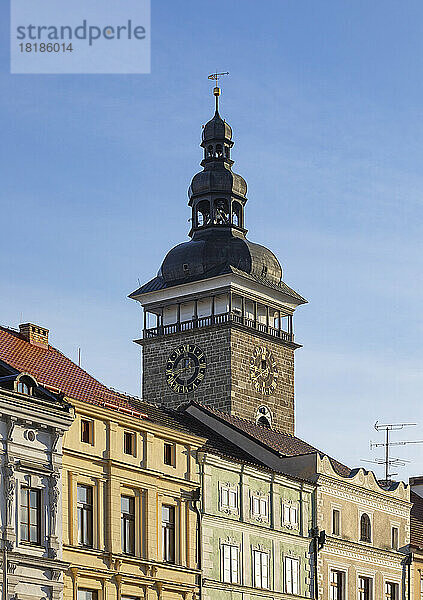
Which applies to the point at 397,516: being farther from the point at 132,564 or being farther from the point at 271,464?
the point at 132,564

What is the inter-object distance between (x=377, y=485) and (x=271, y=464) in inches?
314

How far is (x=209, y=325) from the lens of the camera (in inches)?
4257

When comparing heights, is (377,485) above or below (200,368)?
below

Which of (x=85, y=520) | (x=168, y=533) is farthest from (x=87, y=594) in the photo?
(x=168, y=533)

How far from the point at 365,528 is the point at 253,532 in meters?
12.1

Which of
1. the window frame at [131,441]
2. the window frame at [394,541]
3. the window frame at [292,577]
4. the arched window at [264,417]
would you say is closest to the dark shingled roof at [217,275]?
the arched window at [264,417]

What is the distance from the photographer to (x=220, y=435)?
254ft

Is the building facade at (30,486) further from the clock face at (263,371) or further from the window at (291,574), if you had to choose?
the clock face at (263,371)

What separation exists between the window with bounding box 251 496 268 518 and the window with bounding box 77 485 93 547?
12.6 metres

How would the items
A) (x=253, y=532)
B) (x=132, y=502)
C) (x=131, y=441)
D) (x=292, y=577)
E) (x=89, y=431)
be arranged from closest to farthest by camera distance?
(x=89, y=431), (x=132, y=502), (x=131, y=441), (x=253, y=532), (x=292, y=577)

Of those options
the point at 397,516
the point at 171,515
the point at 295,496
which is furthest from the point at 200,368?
the point at 171,515

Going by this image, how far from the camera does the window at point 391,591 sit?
8053cm

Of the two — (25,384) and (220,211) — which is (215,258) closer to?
(220,211)

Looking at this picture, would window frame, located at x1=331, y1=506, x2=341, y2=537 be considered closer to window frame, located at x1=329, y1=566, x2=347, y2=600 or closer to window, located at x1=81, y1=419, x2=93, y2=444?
window frame, located at x1=329, y1=566, x2=347, y2=600
